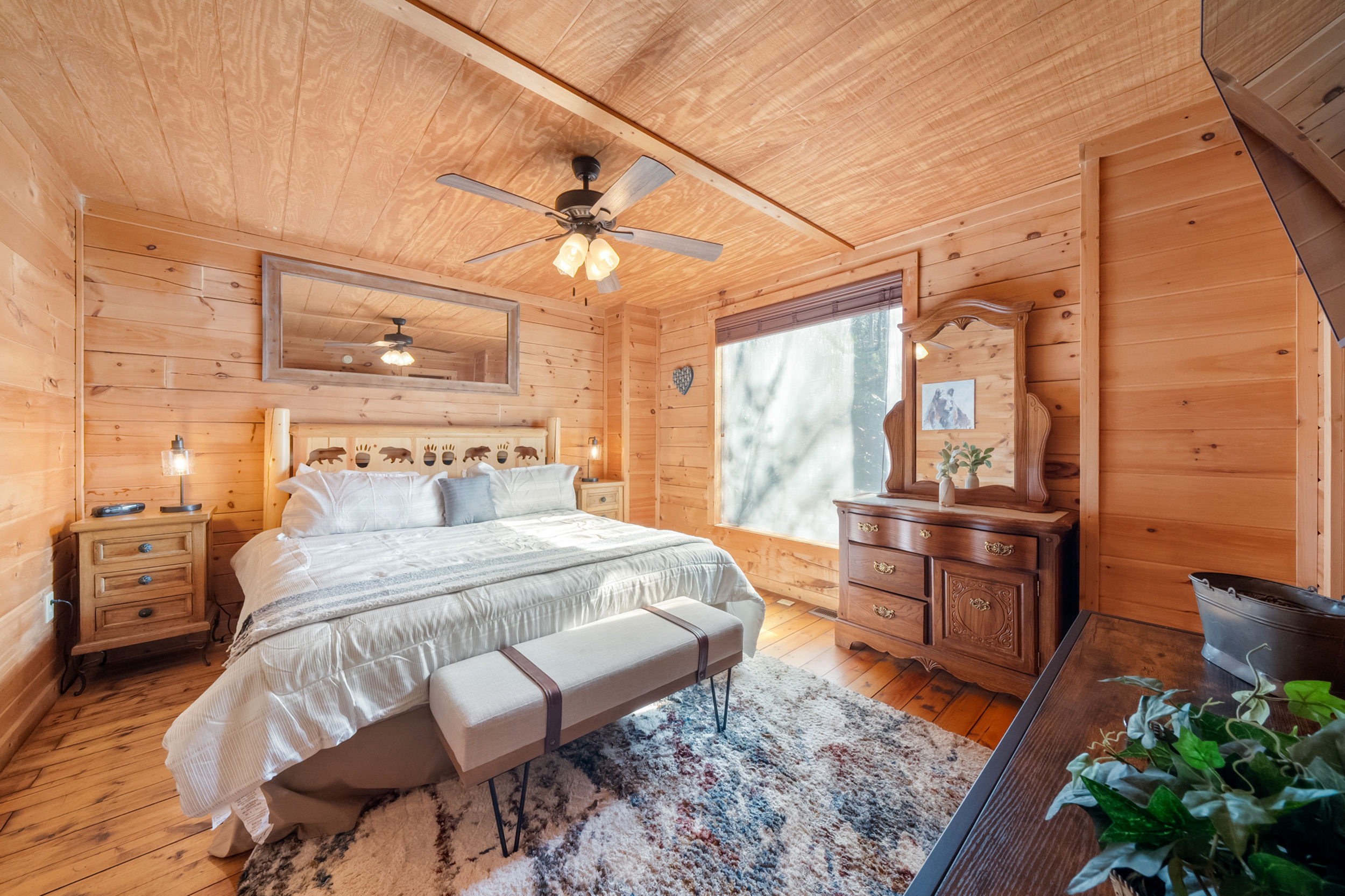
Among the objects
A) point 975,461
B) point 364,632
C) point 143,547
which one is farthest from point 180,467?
point 975,461

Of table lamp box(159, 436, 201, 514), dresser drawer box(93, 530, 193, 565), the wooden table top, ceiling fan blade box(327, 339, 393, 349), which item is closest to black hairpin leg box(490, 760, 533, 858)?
the wooden table top

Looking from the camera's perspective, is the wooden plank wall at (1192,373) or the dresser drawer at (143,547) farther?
the dresser drawer at (143,547)

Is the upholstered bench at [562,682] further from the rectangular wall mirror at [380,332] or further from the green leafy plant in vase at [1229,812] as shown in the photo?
the rectangular wall mirror at [380,332]

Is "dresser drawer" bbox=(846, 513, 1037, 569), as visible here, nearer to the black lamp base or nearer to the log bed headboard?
the log bed headboard

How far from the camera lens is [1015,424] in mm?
2494

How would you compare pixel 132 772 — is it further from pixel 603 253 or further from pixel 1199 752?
pixel 1199 752

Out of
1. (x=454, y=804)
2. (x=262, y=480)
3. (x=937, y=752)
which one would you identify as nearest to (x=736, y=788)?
(x=937, y=752)

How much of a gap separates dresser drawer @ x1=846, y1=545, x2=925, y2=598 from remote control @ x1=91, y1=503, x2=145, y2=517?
378 centimetres

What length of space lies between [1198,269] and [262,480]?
15.9 ft

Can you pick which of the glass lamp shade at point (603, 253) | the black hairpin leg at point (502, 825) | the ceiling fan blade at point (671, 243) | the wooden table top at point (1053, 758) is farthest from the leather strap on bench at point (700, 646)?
the ceiling fan blade at point (671, 243)

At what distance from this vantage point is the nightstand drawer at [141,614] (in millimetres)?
2328

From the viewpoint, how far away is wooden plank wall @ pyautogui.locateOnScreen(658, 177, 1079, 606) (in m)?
2.39

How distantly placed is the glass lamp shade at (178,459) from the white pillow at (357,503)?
415mm

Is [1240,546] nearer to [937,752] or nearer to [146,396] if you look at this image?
[937,752]
